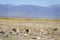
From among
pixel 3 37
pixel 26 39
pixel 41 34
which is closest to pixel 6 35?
pixel 3 37

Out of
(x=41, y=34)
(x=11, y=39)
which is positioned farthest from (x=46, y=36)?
(x=11, y=39)

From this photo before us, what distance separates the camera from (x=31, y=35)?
9797mm

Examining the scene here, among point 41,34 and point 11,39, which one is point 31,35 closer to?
point 41,34

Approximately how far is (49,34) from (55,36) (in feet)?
1.43

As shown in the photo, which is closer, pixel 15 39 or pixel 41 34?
pixel 15 39

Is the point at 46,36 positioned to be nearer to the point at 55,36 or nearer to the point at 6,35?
the point at 55,36

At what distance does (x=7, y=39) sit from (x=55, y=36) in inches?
88.7

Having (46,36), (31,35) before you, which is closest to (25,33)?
(31,35)

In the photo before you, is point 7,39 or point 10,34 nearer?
point 7,39

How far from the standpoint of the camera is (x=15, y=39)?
29.0 ft

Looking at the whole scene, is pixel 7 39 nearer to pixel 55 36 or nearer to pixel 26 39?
pixel 26 39

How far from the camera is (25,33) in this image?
10109 millimetres

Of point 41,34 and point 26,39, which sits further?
point 41,34

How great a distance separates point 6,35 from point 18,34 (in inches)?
28.7
